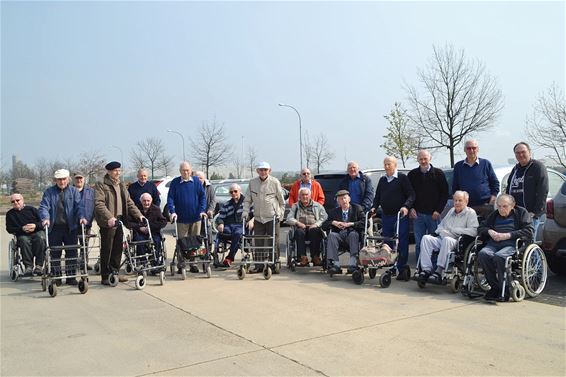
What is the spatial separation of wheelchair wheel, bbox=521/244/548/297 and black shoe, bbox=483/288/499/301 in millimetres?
337

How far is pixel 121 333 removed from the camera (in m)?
5.10

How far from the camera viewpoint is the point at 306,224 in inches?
327

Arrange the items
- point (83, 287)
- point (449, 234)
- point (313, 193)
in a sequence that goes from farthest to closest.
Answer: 1. point (313, 193)
2. point (83, 287)
3. point (449, 234)

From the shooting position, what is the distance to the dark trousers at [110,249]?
25.1ft

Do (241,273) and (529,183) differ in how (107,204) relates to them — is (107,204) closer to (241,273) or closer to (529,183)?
(241,273)

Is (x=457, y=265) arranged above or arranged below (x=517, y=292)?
above

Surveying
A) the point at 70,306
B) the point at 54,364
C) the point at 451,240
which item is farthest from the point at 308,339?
the point at 70,306

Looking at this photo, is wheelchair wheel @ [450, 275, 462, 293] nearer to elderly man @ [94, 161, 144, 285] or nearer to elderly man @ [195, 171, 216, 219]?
elderly man @ [195, 171, 216, 219]

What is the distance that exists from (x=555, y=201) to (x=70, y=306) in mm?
6604

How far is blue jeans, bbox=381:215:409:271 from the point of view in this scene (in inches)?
297

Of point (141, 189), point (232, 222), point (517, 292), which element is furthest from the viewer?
Answer: point (232, 222)

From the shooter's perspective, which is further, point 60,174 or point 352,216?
point 352,216

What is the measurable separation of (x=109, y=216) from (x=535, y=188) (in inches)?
234

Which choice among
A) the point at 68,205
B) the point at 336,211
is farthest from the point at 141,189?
the point at 336,211
